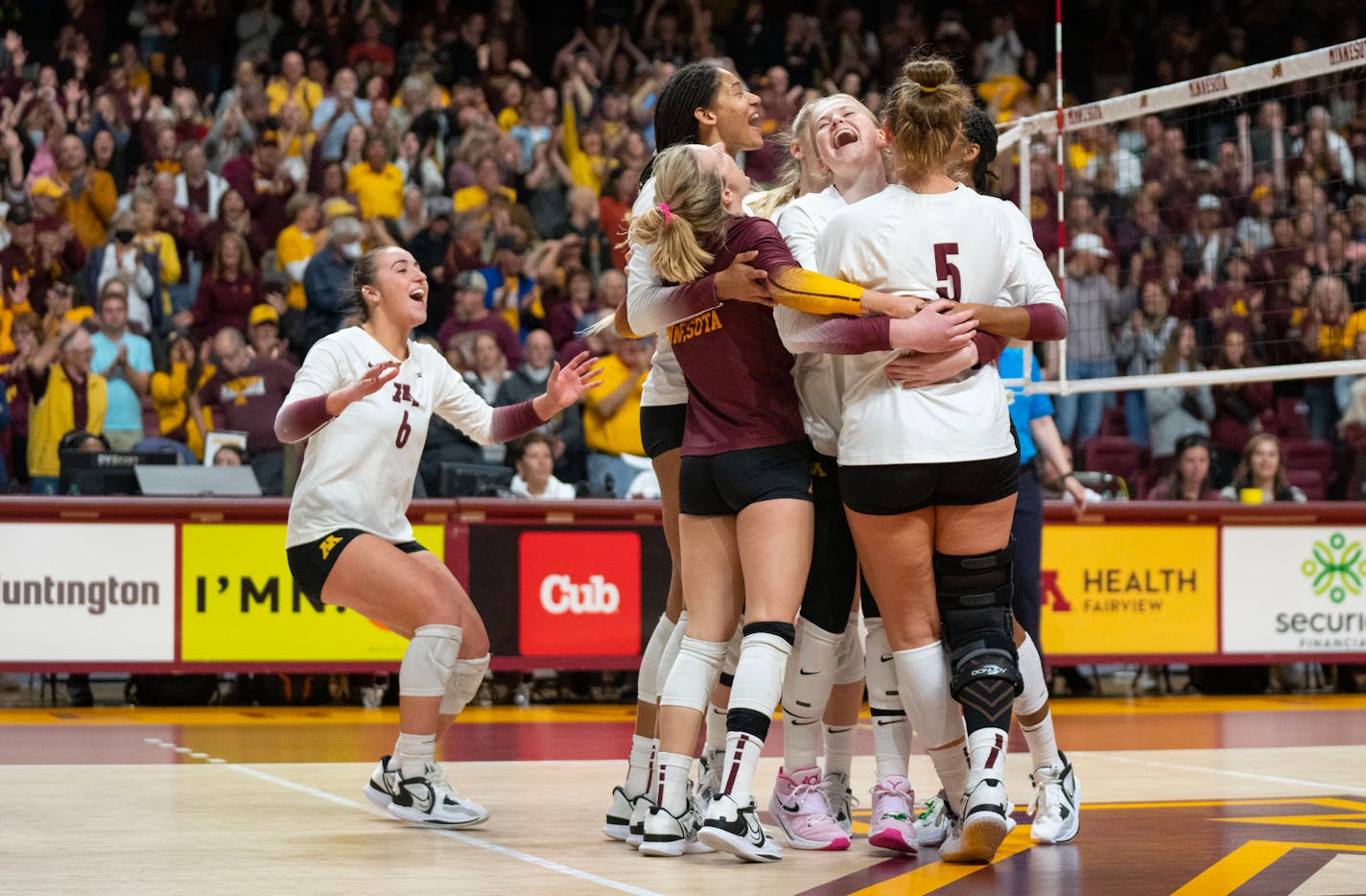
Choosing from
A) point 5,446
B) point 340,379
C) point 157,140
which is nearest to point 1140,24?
point 157,140

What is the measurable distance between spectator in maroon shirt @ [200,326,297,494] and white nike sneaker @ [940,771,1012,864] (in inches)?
297

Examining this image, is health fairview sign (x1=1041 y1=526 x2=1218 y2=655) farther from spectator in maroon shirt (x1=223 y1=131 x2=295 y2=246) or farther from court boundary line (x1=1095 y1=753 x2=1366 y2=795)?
spectator in maroon shirt (x1=223 y1=131 x2=295 y2=246)

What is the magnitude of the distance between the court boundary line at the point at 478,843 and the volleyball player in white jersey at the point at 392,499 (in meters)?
0.24

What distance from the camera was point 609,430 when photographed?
41.5 feet

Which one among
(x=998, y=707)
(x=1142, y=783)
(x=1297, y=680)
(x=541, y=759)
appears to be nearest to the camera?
(x=998, y=707)

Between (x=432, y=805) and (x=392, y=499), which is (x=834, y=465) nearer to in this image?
(x=392, y=499)

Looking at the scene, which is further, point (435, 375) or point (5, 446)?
point (5, 446)

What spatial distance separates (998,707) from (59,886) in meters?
2.61

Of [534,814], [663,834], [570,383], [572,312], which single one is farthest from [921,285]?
[572,312]

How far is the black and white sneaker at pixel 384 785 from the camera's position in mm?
6094

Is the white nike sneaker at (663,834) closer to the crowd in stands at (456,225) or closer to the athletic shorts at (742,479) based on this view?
the athletic shorts at (742,479)

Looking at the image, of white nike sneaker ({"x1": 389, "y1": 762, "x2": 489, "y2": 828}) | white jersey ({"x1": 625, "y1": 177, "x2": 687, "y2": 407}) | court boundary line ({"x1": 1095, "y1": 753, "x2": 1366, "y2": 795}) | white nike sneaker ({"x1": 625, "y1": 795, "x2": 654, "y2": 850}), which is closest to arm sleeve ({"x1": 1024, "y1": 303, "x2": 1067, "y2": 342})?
white jersey ({"x1": 625, "y1": 177, "x2": 687, "y2": 407})

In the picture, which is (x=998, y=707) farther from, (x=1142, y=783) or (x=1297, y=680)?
(x=1297, y=680)

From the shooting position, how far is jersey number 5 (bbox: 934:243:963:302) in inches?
203
